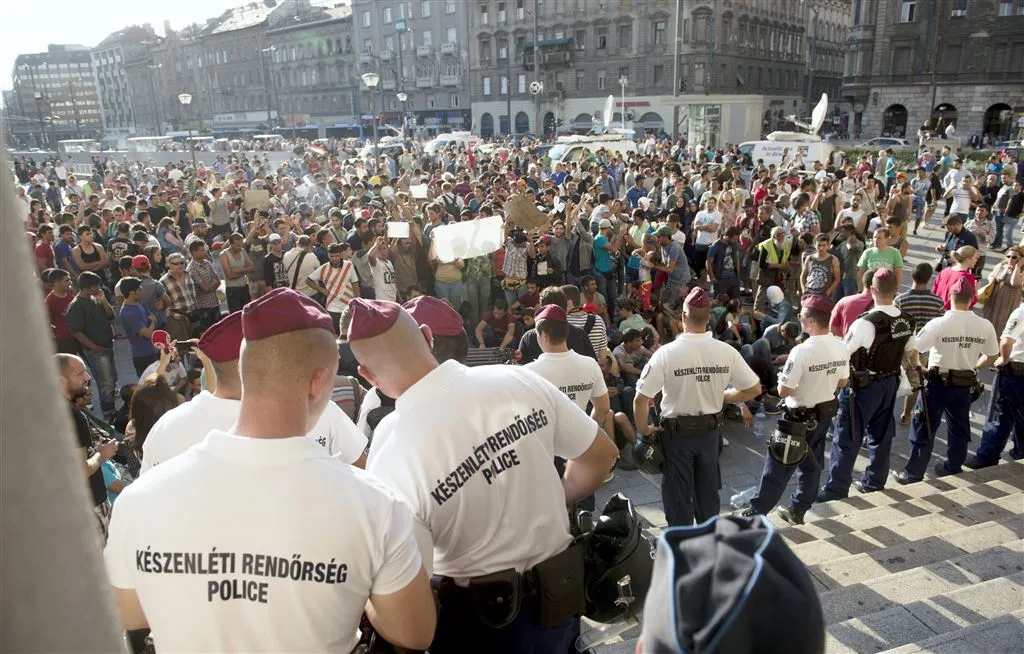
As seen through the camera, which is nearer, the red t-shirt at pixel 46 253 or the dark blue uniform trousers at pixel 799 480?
the dark blue uniform trousers at pixel 799 480

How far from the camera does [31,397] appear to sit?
2.46ft

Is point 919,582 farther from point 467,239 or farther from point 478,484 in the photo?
point 467,239

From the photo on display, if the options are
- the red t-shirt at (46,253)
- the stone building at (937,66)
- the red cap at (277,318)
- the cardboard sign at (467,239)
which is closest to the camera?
the red cap at (277,318)

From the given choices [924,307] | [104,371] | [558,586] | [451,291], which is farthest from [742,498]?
[104,371]

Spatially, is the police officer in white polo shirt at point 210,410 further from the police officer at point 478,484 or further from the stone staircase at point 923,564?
the stone staircase at point 923,564

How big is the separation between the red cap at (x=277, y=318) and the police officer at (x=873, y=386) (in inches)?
190

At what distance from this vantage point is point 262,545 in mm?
1675

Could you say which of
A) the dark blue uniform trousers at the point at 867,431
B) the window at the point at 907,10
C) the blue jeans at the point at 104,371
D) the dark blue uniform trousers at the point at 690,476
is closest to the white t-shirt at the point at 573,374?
the dark blue uniform trousers at the point at 690,476

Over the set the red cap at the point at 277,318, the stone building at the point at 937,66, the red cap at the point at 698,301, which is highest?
the stone building at the point at 937,66

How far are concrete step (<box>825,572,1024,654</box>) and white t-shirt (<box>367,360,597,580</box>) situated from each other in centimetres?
172

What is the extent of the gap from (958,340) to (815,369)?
Answer: 4.95ft

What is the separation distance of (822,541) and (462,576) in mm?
3397

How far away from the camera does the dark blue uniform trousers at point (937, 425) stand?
578 cm

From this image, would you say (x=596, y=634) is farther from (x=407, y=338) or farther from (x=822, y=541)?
(x=822, y=541)
